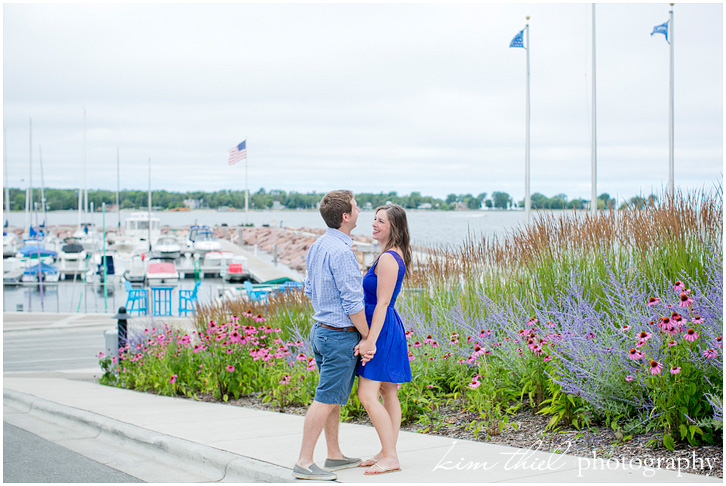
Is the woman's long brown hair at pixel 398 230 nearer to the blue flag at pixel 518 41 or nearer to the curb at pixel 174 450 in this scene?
the curb at pixel 174 450

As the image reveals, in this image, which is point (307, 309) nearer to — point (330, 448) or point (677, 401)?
point (330, 448)

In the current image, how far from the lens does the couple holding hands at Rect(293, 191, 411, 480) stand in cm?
470

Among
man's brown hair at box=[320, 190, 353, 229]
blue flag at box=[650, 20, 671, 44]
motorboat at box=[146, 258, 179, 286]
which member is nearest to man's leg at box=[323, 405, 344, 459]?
man's brown hair at box=[320, 190, 353, 229]

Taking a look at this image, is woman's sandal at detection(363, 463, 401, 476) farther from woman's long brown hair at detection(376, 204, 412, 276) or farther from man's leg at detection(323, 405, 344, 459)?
woman's long brown hair at detection(376, 204, 412, 276)

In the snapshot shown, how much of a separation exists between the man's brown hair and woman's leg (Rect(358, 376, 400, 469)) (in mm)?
1139

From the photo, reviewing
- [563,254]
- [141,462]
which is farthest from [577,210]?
[141,462]

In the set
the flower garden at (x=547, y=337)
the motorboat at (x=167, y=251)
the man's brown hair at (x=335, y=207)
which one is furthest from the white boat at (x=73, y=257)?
the man's brown hair at (x=335, y=207)

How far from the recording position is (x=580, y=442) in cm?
536

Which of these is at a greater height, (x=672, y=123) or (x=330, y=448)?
(x=672, y=123)

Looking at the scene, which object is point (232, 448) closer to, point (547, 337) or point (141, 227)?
point (547, 337)

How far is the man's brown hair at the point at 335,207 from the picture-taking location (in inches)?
189

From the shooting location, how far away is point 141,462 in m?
6.21

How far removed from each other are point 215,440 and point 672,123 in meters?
26.0

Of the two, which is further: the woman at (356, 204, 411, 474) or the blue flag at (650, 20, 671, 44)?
the blue flag at (650, 20, 671, 44)
